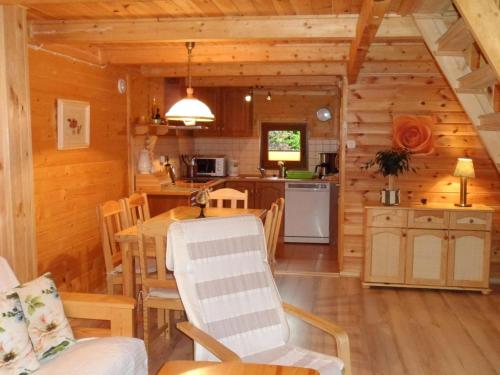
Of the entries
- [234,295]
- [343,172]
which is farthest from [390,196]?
[234,295]

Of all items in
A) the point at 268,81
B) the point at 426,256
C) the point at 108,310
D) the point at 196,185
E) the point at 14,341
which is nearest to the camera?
the point at 14,341

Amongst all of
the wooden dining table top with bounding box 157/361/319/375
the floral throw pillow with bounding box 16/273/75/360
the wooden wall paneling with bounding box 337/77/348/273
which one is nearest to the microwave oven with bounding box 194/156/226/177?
the wooden wall paneling with bounding box 337/77/348/273

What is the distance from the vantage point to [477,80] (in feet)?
10.5

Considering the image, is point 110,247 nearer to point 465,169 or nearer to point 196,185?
point 196,185

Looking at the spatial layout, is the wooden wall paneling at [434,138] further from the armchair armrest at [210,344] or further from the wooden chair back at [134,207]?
the armchair armrest at [210,344]

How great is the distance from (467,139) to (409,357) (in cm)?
265

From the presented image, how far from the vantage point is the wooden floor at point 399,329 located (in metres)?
3.47

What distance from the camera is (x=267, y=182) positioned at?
7453mm

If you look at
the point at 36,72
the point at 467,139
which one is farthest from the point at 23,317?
the point at 467,139

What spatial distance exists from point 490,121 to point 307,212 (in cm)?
401

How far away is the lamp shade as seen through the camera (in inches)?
196

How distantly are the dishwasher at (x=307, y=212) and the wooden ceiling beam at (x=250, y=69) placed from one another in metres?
1.98

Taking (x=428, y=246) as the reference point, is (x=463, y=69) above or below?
above

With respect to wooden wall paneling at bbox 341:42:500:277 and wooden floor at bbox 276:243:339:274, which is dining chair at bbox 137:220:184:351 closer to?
wooden floor at bbox 276:243:339:274
